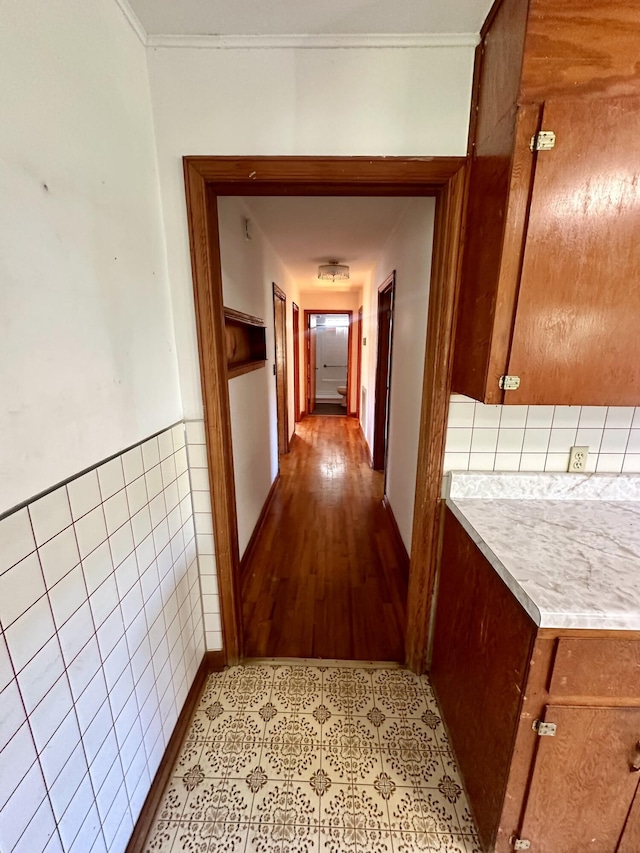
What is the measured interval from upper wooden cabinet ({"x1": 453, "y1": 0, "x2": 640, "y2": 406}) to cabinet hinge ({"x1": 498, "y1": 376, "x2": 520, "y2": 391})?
14 mm

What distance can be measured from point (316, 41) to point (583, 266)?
42.6 inches

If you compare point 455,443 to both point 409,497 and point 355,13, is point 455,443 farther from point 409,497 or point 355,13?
point 355,13

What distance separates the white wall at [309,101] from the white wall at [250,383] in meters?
0.73

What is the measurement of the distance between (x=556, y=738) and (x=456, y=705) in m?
0.48

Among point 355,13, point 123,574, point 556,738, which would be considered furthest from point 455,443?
point 355,13

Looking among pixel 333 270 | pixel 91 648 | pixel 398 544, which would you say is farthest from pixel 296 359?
pixel 91 648

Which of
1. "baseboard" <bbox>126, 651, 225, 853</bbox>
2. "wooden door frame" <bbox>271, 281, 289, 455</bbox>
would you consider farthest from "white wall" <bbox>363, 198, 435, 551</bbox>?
"wooden door frame" <bbox>271, 281, 289, 455</bbox>

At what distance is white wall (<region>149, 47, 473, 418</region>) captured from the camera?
1.17m

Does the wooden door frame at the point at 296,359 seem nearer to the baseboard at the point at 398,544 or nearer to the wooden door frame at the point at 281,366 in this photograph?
the wooden door frame at the point at 281,366

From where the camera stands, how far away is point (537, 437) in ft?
4.74

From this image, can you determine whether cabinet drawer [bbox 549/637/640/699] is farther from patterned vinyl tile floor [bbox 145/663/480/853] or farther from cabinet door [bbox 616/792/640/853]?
patterned vinyl tile floor [bbox 145/663/480/853]

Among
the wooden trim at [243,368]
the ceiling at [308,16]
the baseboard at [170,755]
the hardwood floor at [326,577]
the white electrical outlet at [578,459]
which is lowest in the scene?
the hardwood floor at [326,577]

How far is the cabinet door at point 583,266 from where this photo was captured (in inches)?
37.6

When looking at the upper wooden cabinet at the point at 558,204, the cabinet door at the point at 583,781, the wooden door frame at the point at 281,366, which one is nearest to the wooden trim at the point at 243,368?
the wooden door frame at the point at 281,366
